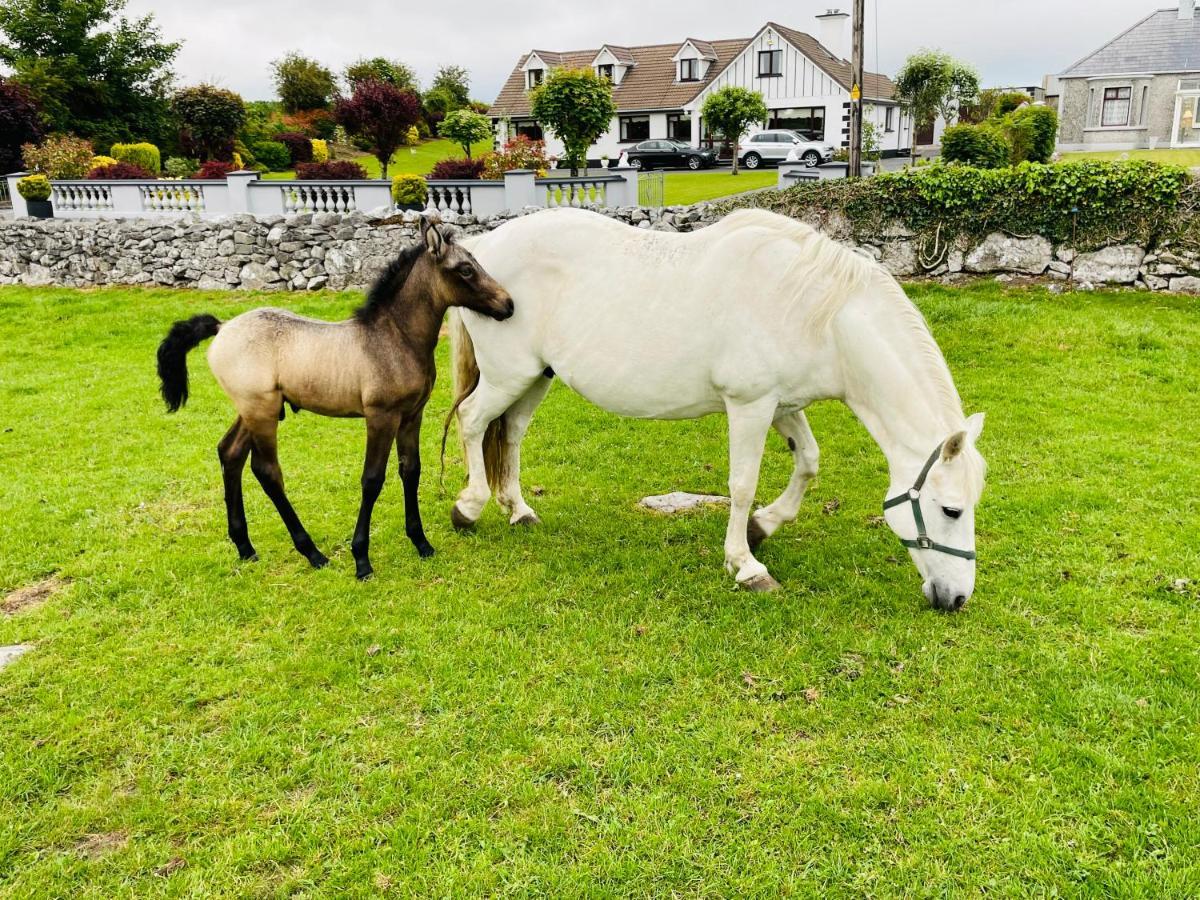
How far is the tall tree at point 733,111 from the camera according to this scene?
96.3 feet

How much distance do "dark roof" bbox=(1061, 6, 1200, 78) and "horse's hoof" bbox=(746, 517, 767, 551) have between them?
1648 inches

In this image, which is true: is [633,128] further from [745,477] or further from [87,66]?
[745,477]

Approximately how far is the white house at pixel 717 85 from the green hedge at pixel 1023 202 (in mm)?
28246

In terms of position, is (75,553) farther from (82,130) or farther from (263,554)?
(82,130)

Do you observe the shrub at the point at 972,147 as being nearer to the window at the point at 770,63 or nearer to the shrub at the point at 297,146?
the window at the point at 770,63

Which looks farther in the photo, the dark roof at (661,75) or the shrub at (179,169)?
the dark roof at (661,75)

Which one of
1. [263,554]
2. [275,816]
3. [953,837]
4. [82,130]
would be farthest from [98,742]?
[82,130]

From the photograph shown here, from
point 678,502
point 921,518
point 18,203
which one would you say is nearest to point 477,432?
point 678,502

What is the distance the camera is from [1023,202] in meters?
12.3

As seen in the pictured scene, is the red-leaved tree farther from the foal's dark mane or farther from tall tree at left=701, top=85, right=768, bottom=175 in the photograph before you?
the foal's dark mane

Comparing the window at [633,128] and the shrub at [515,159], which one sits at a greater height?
the window at [633,128]

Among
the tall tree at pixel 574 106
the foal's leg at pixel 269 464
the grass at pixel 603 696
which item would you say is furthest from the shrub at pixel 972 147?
the foal's leg at pixel 269 464

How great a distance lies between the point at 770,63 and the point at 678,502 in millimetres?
41478

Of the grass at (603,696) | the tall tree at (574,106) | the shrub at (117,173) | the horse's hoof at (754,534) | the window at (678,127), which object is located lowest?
the grass at (603,696)
